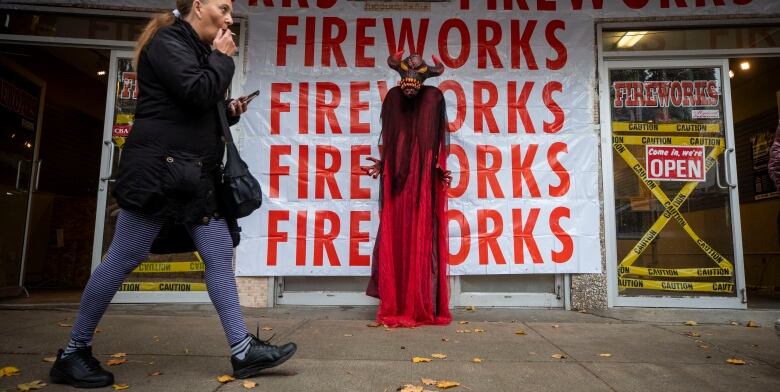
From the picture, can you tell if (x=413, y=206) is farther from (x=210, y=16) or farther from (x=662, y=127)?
(x=662, y=127)

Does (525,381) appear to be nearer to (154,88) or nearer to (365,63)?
(154,88)

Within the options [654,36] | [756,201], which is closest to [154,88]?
[654,36]

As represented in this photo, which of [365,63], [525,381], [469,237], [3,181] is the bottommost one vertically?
[525,381]

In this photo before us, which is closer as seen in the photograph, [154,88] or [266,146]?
[154,88]

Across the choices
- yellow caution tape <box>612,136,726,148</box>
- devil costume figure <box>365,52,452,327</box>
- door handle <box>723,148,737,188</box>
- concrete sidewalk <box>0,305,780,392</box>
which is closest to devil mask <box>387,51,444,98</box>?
devil costume figure <box>365,52,452,327</box>

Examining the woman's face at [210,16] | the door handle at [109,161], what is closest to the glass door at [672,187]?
the woman's face at [210,16]

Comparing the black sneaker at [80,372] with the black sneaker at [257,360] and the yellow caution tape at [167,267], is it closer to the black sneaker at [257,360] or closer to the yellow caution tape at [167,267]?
the black sneaker at [257,360]

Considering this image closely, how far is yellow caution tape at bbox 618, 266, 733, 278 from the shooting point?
4883mm

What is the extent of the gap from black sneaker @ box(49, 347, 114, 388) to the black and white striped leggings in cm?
8

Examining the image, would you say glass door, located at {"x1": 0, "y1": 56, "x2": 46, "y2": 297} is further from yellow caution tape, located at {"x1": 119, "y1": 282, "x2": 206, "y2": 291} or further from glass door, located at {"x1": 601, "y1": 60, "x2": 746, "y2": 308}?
glass door, located at {"x1": 601, "y1": 60, "x2": 746, "y2": 308}

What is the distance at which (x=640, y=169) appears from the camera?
4980 mm

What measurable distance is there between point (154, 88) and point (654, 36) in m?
4.62

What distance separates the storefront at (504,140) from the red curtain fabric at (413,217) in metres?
0.70

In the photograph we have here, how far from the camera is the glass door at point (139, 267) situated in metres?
4.86
